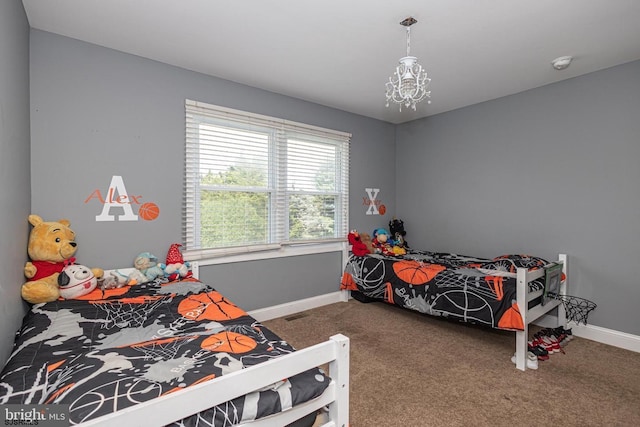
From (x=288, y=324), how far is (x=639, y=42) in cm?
355

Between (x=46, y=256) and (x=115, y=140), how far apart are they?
933 millimetres

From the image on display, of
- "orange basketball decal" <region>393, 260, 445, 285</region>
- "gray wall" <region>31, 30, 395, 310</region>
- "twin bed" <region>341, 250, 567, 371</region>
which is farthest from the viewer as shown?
"orange basketball decal" <region>393, 260, 445, 285</region>

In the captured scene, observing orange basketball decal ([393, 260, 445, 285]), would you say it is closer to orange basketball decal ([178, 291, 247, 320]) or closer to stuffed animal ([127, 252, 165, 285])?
orange basketball decal ([178, 291, 247, 320])

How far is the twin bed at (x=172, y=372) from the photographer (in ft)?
2.82

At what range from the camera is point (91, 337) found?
1389 mm

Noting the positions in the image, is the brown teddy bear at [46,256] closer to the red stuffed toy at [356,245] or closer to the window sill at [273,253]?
the window sill at [273,253]

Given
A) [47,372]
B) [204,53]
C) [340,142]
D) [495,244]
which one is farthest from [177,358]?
[495,244]

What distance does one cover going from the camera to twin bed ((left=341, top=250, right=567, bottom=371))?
228 centimetres

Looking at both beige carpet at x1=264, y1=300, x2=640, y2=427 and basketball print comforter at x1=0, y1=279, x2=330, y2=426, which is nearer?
basketball print comforter at x1=0, y1=279, x2=330, y2=426

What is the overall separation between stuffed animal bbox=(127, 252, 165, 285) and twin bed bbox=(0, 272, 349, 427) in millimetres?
683

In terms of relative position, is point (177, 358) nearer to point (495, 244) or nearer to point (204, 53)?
point (204, 53)

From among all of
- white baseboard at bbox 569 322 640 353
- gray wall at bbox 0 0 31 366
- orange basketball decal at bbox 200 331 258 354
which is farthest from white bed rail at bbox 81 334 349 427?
white baseboard at bbox 569 322 640 353

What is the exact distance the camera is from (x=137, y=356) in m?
1.18

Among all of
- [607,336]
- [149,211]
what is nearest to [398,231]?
[607,336]
